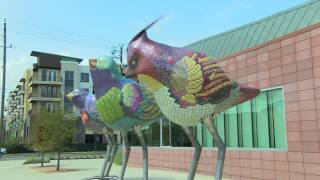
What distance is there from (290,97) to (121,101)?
565cm

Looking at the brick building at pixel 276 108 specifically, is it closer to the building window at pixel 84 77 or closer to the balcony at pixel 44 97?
the balcony at pixel 44 97

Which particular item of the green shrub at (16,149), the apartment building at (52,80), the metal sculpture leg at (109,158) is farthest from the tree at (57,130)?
the apartment building at (52,80)

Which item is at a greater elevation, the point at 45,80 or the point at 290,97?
the point at 45,80

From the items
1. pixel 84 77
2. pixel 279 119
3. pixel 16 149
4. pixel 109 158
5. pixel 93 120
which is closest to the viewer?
pixel 279 119

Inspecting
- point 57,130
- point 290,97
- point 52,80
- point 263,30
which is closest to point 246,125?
point 290,97

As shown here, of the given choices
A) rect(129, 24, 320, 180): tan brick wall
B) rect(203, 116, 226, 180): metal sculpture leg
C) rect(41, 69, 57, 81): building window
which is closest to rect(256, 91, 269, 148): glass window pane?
rect(129, 24, 320, 180): tan brick wall

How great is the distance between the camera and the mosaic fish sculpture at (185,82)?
9.07m

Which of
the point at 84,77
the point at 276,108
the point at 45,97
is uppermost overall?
the point at 84,77

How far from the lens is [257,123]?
17312 mm

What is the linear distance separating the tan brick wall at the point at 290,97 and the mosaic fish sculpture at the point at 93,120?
15.5ft

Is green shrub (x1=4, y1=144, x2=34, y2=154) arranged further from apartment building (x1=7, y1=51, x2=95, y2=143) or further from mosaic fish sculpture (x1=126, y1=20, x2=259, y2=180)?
mosaic fish sculpture (x1=126, y1=20, x2=259, y2=180)

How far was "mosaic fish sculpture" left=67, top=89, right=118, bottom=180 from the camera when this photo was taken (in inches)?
676

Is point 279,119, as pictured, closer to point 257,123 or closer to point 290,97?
point 290,97

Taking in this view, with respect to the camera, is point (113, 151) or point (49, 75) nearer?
point (113, 151)
